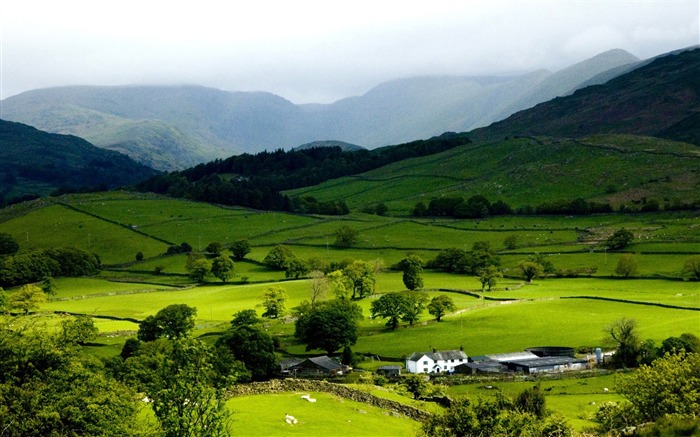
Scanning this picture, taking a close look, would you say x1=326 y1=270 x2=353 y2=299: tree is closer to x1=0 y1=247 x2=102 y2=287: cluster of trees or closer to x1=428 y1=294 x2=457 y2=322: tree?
x1=428 y1=294 x2=457 y2=322: tree

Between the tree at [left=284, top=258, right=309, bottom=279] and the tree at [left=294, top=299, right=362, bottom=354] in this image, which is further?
the tree at [left=284, top=258, right=309, bottom=279]

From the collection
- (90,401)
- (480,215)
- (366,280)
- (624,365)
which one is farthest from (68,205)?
(90,401)

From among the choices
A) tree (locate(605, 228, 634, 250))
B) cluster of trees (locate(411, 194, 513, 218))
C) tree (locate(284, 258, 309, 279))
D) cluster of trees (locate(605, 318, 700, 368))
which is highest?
cluster of trees (locate(411, 194, 513, 218))

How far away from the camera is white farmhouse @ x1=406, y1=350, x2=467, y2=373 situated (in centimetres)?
6956

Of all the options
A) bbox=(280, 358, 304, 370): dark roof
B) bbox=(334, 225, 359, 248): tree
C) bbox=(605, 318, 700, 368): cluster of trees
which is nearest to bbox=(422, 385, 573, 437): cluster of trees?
bbox=(605, 318, 700, 368): cluster of trees

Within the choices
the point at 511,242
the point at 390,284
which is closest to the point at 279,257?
the point at 390,284

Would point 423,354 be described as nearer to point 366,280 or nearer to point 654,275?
point 366,280

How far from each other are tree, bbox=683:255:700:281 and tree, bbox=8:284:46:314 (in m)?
90.5

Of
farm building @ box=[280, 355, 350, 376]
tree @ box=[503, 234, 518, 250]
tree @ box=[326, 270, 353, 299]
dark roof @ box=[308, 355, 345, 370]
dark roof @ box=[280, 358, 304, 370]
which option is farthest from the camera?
tree @ box=[503, 234, 518, 250]

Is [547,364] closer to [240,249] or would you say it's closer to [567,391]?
[567,391]

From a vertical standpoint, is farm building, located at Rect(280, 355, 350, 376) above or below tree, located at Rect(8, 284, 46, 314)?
below

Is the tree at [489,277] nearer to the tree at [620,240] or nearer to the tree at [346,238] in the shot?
the tree at [620,240]

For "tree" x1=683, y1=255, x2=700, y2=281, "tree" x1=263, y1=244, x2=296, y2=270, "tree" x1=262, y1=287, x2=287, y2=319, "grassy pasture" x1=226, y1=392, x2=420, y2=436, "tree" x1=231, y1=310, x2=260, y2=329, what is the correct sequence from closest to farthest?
"grassy pasture" x1=226, y1=392, x2=420, y2=436
"tree" x1=231, y1=310, x2=260, y2=329
"tree" x1=262, y1=287, x2=287, y2=319
"tree" x1=683, y1=255, x2=700, y2=281
"tree" x1=263, y1=244, x2=296, y2=270

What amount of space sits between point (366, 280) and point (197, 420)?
74118mm
